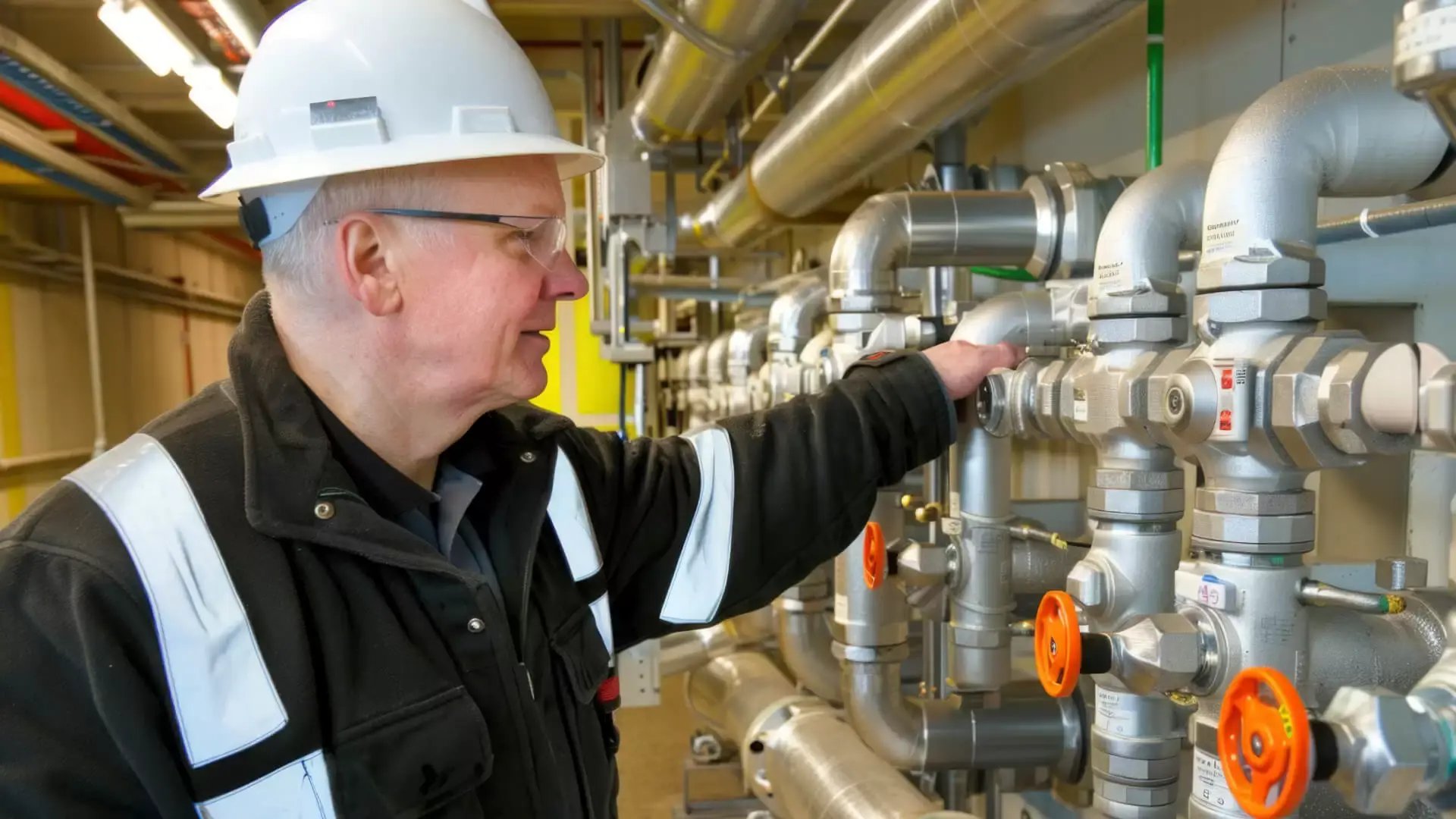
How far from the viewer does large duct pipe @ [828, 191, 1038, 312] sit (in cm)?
124

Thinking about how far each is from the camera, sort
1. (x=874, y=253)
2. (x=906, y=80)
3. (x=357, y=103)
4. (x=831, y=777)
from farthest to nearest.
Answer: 1. (x=831, y=777)
2. (x=874, y=253)
3. (x=906, y=80)
4. (x=357, y=103)

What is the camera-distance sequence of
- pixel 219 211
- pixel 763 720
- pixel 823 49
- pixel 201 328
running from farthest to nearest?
pixel 201 328 < pixel 219 211 < pixel 823 49 < pixel 763 720

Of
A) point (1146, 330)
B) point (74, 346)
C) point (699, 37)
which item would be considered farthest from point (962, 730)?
point (74, 346)

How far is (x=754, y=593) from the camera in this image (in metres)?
1.08

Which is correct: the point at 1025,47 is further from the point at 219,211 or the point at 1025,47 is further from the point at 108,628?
the point at 219,211

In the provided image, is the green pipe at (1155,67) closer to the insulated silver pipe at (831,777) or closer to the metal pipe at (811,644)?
the insulated silver pipe at (831,777)

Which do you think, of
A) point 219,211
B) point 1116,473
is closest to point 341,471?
point 1116,473

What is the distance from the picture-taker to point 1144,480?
2.76ft

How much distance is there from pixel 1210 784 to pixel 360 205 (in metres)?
0.79

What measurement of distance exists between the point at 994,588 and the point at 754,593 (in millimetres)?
329

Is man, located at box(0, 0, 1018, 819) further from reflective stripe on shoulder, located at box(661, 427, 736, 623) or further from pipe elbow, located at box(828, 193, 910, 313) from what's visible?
pipe elbow, located at box(828, 193, 910, 313)

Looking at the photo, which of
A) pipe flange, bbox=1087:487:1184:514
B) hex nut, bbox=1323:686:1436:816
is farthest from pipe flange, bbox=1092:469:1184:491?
hex nut, bbox=1323:686:1436:816

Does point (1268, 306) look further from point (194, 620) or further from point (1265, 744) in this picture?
point (194, 620)

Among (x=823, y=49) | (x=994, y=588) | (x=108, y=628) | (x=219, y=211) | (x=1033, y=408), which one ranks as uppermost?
(x=823, y=49)
